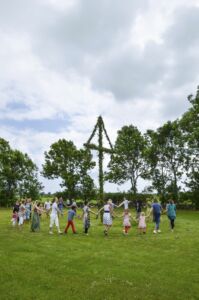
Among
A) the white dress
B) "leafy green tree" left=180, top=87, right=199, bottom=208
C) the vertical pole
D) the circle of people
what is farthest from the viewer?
"leafy green tree" left=180, top=87, right=199, bottom=208

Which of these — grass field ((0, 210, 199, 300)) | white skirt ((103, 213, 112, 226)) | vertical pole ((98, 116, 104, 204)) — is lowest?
grass field ((0, 210, 199, 300))

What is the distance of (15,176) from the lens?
236 ft

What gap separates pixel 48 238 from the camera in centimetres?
2103

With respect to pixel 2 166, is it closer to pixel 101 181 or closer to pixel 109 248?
pixel 101 181

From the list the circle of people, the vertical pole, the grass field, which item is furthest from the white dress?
the vertical pole

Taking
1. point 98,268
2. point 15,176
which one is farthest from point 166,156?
point 98,268

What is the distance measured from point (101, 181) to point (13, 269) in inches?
648

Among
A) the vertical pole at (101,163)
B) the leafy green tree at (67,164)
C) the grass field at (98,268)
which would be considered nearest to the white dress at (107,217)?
the grass field at (98,268)

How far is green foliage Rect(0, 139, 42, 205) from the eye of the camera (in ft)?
233

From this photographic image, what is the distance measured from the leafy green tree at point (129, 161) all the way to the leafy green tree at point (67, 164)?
9041mm

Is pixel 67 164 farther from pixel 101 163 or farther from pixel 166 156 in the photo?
pixel 101 163

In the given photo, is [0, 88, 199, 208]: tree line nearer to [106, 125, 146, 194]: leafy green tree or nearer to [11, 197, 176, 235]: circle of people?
[106, 125, 146, 194]: leafy green tree

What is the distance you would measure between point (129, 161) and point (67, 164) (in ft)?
46.9

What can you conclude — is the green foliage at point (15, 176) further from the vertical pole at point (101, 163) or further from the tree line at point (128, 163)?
the vertical pole at point (101, 163)
